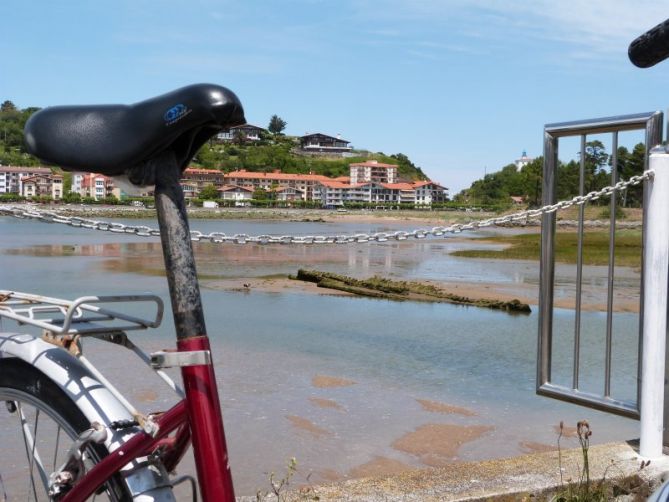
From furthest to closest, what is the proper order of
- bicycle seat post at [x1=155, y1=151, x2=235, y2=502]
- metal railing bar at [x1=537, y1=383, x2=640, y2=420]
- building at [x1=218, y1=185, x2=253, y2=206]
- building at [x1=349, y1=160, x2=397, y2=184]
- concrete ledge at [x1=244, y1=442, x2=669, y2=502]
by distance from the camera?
building at [x1=349, y1=160, x2=397, y2=184]
building at [x1=218, y1=185, x2=253, y2=206]
metal railing bar at [x1=537, y1=383, x2=640, y2=420]
concrete ledge at [x1=244, y1=442, x2=669, y2=502]
bicycle seat post at [x1=155, y1=151, x2=235, y2=502]

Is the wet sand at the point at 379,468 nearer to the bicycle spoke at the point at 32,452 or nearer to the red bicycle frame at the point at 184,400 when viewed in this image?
the bicycle spoke at the point at 32,452

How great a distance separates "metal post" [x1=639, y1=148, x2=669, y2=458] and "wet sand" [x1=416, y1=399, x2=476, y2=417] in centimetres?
379

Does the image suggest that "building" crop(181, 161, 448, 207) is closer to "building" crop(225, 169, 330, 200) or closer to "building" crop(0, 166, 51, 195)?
"building" crop(225, 169, 330, 200)

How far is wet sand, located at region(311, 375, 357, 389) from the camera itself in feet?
26.2

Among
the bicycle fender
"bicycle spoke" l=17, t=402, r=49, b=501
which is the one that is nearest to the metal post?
the bicycle fender

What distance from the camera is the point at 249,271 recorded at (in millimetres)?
22125

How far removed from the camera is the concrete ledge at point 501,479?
2.90 metres

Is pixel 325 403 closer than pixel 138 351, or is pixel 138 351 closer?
pixel 138 351

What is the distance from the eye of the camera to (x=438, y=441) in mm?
6152

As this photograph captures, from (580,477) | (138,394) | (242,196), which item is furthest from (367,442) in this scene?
(242,196)

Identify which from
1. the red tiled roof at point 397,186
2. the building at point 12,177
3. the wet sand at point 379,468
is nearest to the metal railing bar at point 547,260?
the wet sand at point 379,468

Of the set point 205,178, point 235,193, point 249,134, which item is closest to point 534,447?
point 235,193

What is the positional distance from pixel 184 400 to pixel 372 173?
166 meters

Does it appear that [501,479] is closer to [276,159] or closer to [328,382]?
[328,382]
